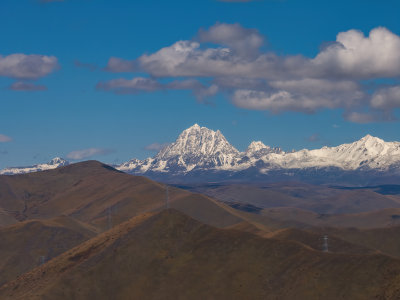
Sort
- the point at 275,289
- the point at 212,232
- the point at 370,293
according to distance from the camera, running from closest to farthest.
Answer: the point at 370,293
the point at 275,289
the point at 212,232

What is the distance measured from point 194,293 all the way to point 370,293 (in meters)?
45.1

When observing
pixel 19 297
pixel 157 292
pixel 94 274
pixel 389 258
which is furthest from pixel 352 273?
pixel 19 297

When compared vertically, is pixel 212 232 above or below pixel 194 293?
above

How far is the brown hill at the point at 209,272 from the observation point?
15588 centimetres

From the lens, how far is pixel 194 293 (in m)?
175

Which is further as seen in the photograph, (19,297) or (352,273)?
(19,297)

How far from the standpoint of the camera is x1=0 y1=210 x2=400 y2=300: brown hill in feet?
511

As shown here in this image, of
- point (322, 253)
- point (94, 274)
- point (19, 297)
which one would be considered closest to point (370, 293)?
point (322, 253)

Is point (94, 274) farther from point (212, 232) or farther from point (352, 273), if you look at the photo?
point (352, 273)

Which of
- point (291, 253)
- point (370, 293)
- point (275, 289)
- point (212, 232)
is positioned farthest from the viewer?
point (212, 232)

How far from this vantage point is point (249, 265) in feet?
586

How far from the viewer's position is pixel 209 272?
181 metres

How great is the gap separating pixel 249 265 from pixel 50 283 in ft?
161

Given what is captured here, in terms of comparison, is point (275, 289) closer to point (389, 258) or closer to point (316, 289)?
point (316, 289)
